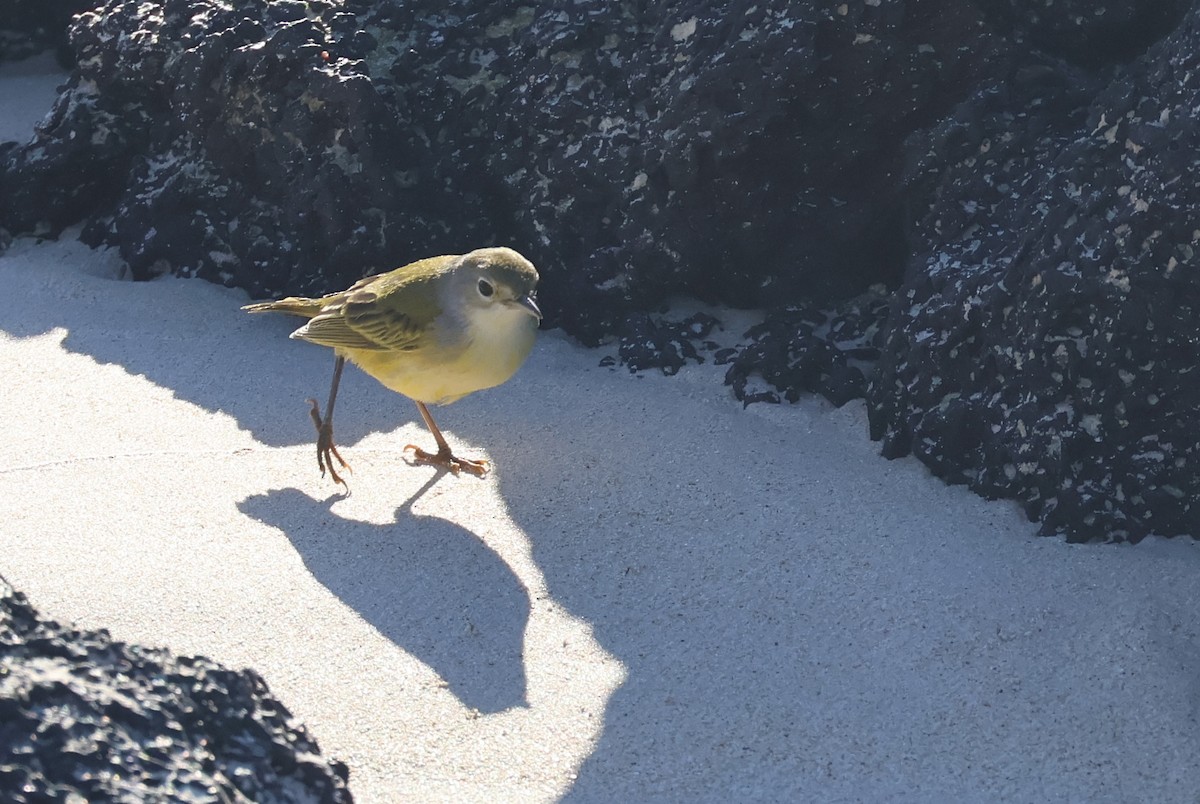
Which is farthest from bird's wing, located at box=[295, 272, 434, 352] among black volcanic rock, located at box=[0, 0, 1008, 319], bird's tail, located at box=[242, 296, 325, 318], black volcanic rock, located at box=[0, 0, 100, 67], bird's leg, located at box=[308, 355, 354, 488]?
black volcanic rock, located at box=[0, 0, 100, 67]

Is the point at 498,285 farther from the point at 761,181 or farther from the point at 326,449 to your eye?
the point at 761,181

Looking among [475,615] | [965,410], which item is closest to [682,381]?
[965,410]

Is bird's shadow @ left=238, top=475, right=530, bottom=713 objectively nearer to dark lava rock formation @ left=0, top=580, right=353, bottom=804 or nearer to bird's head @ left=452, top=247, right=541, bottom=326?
bird's head @ left=452, top=247, right=541, bottom=326

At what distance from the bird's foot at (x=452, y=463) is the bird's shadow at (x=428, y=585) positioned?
182mm

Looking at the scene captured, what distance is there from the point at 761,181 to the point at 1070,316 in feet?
5.55

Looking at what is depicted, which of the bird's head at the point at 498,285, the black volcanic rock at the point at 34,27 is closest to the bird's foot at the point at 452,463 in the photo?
the bird's head at the point at 498,285

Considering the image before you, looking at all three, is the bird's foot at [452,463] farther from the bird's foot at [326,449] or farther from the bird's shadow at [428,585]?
the bird's foot at [326,449]

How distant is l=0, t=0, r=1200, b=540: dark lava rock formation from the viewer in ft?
14.1

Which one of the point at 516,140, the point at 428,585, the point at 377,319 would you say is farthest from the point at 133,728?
the point at 516,140

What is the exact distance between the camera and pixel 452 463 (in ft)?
16.5

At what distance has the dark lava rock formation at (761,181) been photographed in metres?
4.29

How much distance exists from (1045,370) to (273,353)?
3484mm

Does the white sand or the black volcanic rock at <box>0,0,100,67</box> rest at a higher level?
the white sand

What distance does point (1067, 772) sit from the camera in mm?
3404
